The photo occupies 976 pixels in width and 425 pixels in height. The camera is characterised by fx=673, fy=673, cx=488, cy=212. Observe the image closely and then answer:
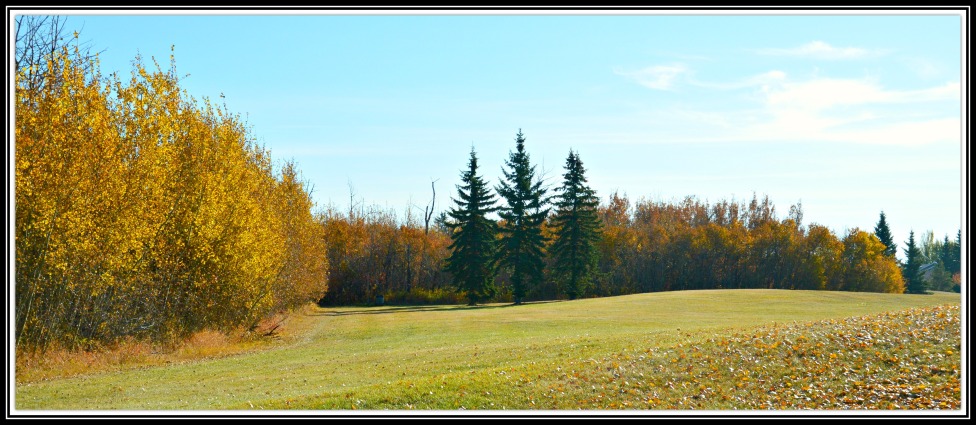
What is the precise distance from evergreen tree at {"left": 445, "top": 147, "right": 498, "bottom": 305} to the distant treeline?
5.89 meters

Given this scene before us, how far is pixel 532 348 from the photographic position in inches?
725

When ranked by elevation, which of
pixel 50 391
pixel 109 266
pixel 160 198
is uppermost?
pixel 160 198

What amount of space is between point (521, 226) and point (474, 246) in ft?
16.1

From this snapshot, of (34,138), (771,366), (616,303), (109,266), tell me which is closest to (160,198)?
(109,266)

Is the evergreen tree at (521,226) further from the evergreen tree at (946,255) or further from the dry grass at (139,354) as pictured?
the evergreen tree at (946,255)

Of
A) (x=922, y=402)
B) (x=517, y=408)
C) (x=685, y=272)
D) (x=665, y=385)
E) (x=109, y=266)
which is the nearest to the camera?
(x=922, y=402)

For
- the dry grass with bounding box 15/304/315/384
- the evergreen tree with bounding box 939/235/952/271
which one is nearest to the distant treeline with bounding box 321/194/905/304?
the evergreen tree with bounding box 939/235/952/271

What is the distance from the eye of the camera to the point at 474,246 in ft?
170

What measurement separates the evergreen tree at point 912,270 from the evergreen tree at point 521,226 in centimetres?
4471

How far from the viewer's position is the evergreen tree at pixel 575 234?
5325cm

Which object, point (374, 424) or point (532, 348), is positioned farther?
point (532, 348)

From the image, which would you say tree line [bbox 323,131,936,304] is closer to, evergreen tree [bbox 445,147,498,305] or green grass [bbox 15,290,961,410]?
evergreen tree [bbox 445,147,498,305]

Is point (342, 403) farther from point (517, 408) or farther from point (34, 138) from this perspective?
point (34, 138)

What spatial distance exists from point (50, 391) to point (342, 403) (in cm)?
671
